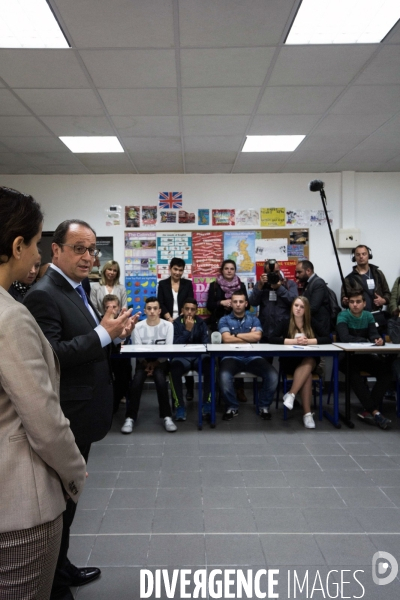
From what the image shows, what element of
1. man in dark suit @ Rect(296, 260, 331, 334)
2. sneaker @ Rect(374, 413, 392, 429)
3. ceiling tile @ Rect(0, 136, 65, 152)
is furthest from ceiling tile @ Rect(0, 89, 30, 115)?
sneaker @ Rect(374, 413, 392, 429)

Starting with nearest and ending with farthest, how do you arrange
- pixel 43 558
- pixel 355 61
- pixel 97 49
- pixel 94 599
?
pixel 43 558, pixel 94 599, pixel 97 49, pixel 355 61

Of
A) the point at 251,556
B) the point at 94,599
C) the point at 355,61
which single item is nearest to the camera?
the point at 94,599

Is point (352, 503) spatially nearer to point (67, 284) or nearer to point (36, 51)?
point (67, 284)

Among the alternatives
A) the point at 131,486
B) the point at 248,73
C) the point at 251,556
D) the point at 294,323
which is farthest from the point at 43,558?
the point at 294,323

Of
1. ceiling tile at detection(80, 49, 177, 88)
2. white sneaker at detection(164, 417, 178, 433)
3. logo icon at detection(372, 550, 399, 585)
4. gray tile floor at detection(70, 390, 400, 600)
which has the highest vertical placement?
ceiling tile at detection(80, 49, 177, 88)

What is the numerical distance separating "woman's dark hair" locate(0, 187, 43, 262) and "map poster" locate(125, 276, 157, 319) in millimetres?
4706

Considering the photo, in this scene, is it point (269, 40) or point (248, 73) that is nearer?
point (269, 40)

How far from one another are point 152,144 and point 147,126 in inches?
19.6

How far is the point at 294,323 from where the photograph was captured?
431 centimetres

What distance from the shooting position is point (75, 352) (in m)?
1.42

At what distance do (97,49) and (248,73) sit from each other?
3.41ft

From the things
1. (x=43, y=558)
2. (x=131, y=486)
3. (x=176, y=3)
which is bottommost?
(x=131, y=486)

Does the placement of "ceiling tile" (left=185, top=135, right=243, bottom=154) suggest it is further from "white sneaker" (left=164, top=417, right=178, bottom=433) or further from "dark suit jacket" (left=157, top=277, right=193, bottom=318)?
"white sneaker" (left=164, top=417, right=178, bottom=433)

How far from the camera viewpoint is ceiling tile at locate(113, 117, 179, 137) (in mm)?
3760
